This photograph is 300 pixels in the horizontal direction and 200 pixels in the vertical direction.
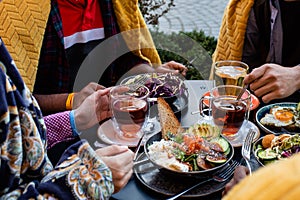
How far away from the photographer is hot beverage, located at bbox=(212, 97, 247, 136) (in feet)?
5.03

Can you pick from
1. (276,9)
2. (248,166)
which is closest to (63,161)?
(248,166)

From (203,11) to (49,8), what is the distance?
14.2ft

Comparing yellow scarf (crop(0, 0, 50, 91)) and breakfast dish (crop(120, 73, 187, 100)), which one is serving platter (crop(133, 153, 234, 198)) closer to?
breakfast dish (crop(120, 73, 187, 100))

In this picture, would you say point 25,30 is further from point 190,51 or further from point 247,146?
point 190,51

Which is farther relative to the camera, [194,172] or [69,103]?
[69,103]

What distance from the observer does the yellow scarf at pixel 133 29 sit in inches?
86.4

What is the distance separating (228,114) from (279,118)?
276 mm

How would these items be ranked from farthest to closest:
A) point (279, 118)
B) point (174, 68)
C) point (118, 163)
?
point (174, 68)
point (279, 118)
point (118, 163)

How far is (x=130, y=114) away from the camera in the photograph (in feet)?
5.09

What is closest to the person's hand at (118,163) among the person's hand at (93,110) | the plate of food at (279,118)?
the person's hand at (93,110)

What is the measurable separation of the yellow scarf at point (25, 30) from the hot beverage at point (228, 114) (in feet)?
2.82

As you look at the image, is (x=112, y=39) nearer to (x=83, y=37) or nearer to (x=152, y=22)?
(x=83, y=37)

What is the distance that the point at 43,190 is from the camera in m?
1.03

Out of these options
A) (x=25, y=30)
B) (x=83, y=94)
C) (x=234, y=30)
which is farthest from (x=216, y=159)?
(x=234, y=30)
